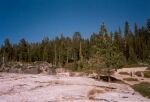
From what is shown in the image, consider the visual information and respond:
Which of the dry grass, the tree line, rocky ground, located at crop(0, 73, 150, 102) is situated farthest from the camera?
the tree line

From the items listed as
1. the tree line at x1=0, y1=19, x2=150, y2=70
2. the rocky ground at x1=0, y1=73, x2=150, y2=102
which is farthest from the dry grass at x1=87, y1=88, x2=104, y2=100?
the tree line at x1=0, y1=19, x2=150, y2=70

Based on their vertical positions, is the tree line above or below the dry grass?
above

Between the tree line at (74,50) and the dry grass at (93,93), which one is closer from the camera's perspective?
the dry grass at (93,93)

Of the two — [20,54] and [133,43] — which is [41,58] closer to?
[20,54]

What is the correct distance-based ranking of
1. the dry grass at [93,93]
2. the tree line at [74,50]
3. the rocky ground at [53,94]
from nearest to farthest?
the rocky ground at [53,94], the dry grass at [93,93], the tree line at [74,50]

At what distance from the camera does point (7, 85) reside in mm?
23516

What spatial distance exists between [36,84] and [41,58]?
372 ft

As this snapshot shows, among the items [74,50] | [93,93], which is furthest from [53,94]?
[74,50]

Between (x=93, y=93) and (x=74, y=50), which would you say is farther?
(x=74, y=50)

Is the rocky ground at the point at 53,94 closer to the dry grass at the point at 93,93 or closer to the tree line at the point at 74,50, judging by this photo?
the dry grass at the point at 93,93

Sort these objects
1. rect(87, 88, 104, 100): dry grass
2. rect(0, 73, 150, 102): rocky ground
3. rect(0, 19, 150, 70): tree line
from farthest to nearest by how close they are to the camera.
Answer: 1. rect(0, 19, 150, 70): tree line
2. rect(87, 88, 104, 100): dry grass
3. rect(0, 73, 150, 102): rocky ground

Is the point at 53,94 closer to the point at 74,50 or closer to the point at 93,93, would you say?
the point at 93,93

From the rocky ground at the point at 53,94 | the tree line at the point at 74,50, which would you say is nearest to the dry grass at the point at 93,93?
the rocky ground at the point at 53,94

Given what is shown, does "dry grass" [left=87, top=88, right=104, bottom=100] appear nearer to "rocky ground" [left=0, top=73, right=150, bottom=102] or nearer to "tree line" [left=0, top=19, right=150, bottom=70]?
"rocky ground" [left=0, top=73, right=150, bottom=102]
